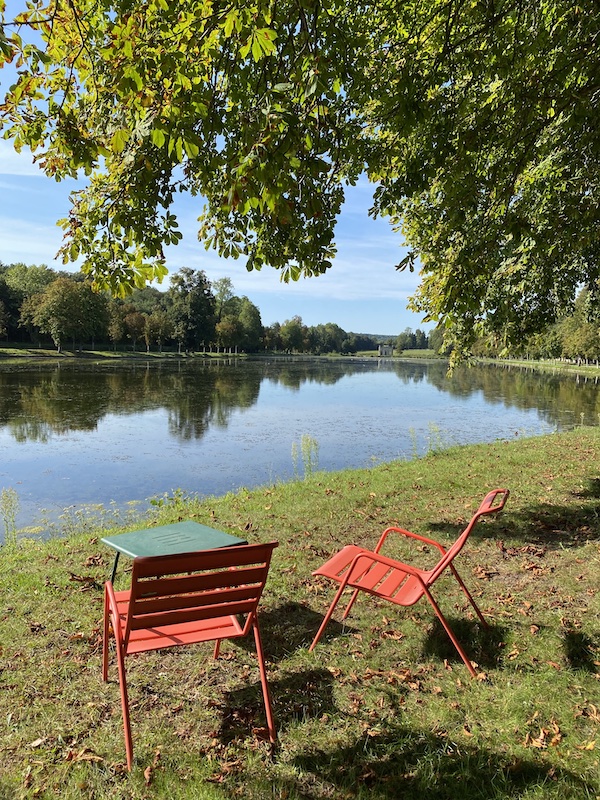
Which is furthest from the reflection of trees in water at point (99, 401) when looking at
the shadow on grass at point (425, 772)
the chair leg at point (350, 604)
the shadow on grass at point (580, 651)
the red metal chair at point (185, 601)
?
the shadow on grass at point (425, 772)

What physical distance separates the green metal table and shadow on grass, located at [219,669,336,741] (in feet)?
3.36

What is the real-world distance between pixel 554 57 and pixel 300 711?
23.3 ft

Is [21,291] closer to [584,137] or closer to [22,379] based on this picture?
[22,379]

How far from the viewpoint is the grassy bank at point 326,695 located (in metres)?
2.68

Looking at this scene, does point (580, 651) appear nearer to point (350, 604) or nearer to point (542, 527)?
point (350, 604)

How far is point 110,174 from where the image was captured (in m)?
4.29

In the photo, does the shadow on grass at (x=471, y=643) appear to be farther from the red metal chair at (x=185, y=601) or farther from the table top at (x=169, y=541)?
the table top at (x=169, y=541)

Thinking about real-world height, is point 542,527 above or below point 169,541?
below

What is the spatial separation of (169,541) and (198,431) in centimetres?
1588

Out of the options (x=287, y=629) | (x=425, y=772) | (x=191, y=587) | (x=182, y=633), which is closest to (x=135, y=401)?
(x=287, y=629)

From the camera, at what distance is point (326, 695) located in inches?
133

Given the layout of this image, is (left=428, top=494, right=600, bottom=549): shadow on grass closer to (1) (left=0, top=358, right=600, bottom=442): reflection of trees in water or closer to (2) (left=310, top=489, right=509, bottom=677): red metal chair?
(2) (left=310, top=489, right=509, bottom=677): red metal chair

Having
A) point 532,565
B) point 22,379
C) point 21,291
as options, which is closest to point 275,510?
point 532,565

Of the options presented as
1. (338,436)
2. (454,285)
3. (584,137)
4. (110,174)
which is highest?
(584,137)
